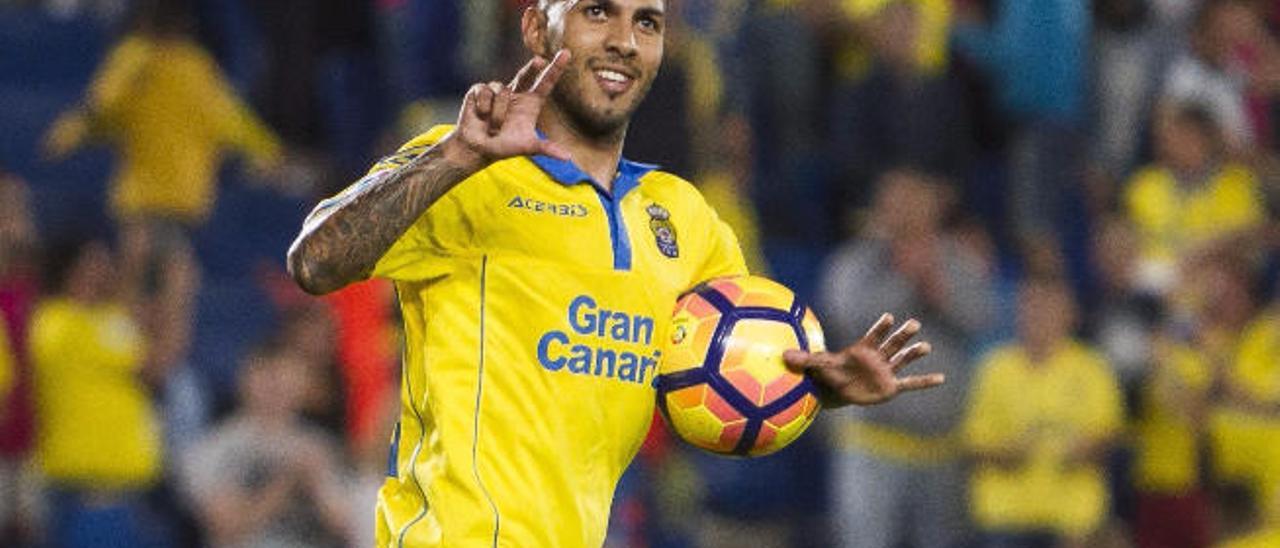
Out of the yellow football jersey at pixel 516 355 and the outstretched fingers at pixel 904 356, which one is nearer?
the yellow football jersey at pixel 516 355

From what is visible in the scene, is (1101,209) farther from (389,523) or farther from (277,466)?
(389,523)

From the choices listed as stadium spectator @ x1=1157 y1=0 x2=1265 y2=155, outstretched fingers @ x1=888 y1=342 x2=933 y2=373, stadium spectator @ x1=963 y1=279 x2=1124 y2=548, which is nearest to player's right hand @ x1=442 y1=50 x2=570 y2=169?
outstretched fingers @ x1=888 y1=342 x2=933 y2=373

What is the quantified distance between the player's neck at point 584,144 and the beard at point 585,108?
0.01 metres

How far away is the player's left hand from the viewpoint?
5551 millimetres

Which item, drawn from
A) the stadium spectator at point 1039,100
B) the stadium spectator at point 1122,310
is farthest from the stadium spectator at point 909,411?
the stadium spectator at point 1039,100

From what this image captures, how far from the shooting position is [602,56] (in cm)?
547

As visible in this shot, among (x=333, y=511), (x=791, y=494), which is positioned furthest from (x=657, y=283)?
(x=791, y=494)

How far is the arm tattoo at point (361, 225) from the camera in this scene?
5.14 metres

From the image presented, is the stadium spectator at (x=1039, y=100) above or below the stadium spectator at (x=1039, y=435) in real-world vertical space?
above

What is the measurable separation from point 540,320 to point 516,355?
87 mm

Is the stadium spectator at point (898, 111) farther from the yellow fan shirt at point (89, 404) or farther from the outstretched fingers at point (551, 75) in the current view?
the outstretched fingers at point (551, 75)

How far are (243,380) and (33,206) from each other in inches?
111

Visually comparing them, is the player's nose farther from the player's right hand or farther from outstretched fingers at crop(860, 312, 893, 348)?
outstretched fingers at crop(860, 312, 893, 348)

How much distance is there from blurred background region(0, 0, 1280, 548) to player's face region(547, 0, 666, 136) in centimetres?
449
